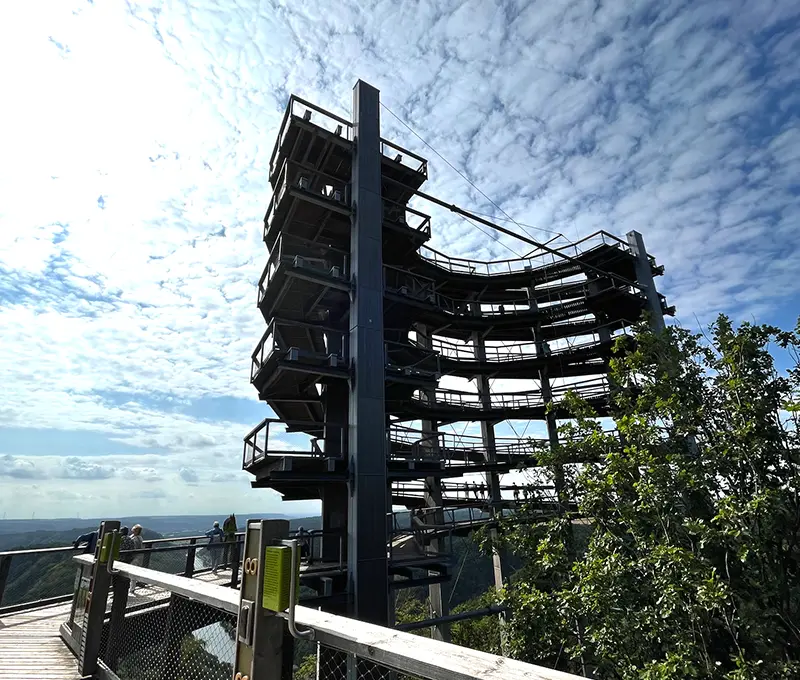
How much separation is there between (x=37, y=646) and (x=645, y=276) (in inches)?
1165

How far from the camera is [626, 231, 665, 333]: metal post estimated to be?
2583 centimetres

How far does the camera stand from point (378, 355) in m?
16.5

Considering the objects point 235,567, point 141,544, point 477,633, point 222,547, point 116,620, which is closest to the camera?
point 116,620

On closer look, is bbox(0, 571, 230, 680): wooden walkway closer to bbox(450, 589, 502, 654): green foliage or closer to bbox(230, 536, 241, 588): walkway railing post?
bbox(230, 536, 241, 588): walkway railing post

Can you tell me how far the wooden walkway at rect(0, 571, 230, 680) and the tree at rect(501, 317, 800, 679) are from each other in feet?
27.5

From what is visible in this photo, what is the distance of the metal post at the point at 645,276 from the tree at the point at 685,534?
54.1ft

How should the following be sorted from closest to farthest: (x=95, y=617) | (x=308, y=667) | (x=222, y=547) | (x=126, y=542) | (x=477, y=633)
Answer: (x=95, y=617), (x=126, y=542), (x=222, y=547), (x=308, y=667), (x=477, y=633)

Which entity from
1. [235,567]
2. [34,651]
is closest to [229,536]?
[235,567]

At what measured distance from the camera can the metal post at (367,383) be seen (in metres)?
14.1

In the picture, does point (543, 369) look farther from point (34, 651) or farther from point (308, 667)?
point (34, 651)

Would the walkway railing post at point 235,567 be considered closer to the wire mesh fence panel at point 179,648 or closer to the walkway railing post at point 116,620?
the wire mesh fence panel at point 179,648

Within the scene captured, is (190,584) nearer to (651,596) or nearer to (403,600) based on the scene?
(651,596)

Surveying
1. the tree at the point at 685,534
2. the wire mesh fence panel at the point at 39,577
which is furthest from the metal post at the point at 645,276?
the wire mesh fence panel at the point at 39,577

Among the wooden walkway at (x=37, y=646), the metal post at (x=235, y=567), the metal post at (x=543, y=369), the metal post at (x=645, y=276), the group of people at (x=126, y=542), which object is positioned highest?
the metal post at (x=645, y=276)
